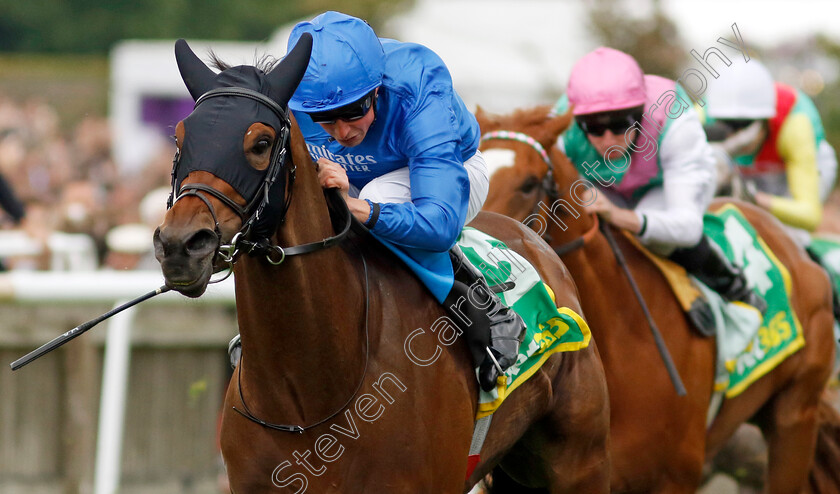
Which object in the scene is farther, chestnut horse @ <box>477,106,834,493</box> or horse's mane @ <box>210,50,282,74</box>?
chestnut horse @ <box>477,106,834,493</box>

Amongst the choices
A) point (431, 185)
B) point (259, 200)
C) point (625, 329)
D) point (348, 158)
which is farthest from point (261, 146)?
point (625, 329)

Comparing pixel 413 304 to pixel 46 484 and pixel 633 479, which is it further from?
pixel 46 484

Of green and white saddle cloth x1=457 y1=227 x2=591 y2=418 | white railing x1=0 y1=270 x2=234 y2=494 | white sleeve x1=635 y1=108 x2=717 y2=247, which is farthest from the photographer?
white railing x1=0 y1=270 x2=234 y2=494

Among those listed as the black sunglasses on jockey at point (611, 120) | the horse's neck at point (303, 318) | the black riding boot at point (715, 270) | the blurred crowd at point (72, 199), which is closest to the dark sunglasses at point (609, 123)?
the black sunglasses on jockey at point (611, 120)

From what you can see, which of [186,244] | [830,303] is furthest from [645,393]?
[186,244]

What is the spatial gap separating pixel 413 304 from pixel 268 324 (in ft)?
1.74

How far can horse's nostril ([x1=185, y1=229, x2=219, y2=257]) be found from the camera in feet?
7.96

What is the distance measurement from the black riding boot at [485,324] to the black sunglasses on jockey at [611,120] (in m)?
1.47

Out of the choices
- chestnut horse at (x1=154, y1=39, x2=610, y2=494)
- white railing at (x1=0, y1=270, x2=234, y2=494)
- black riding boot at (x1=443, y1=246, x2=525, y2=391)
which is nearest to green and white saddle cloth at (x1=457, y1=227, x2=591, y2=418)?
black riding boot at (x1=443, y1=246, x2=525, y2=391)

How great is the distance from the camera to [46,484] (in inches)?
219

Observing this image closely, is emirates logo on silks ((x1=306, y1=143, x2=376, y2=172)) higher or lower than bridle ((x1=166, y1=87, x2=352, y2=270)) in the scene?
lower

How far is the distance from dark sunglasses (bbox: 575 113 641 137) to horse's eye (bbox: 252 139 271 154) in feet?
7.75

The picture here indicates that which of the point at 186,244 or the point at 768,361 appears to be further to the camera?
the point at 768,361

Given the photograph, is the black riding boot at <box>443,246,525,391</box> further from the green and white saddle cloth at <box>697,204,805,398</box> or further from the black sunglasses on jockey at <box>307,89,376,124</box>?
the green and white saddle cloth at <box>697,204,805,398</box>
